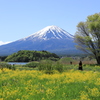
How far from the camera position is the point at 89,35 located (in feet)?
150

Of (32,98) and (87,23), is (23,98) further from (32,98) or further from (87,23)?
(87,23)

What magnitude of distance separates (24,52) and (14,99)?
216 ft

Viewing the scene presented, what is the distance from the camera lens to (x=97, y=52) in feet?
147

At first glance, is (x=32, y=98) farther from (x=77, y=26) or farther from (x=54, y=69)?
(x=77, y=26)

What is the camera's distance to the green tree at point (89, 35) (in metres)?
43.6

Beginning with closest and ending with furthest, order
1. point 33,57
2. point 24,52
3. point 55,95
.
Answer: point 55,95 < point 33,57 < point 24,52

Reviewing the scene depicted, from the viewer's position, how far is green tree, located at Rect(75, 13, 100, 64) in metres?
43.6

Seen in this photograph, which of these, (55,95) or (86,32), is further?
(86,32)

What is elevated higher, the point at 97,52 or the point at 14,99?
the point at 97,52

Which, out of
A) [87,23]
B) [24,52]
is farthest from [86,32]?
[24,52]

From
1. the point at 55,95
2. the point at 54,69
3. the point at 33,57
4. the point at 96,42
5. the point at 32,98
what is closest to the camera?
the point at 32,98

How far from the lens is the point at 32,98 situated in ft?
33.9

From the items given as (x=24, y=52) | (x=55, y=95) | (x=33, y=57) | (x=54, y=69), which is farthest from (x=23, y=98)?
(x=24, y=52)

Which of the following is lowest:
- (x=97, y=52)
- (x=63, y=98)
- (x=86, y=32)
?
(x=63, y=98)
